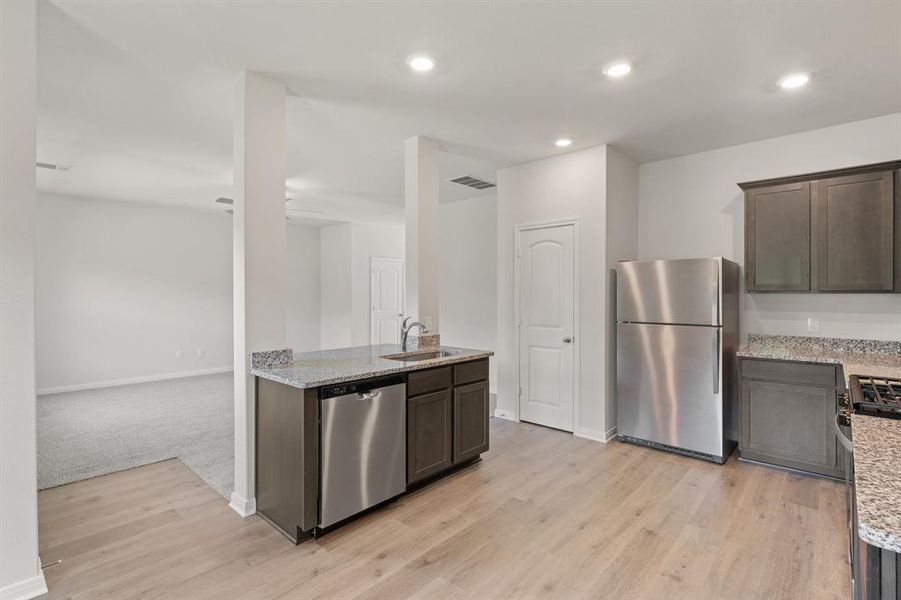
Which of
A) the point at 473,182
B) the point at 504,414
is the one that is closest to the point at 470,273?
the point at 473,182

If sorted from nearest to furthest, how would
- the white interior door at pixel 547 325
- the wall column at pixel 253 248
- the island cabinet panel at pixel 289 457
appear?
the island cabinet panel at pixel 289 457 → the wall column at pixel 253 248 → the white interior door at pixel 547 325

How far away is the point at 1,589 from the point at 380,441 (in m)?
1.75

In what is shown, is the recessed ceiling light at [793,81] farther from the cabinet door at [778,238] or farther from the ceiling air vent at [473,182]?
the ceiling air vent at [473,182]

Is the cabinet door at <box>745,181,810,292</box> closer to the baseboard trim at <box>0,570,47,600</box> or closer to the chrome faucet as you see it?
the chrome faucet

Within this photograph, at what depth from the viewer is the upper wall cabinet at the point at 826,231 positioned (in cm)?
322

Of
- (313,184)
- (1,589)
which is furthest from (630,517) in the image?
(313,184)

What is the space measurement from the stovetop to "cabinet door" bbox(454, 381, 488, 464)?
2198mm

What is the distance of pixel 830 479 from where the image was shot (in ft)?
10.6

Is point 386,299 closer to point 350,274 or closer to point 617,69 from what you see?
point 350,274

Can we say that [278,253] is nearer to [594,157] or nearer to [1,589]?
[1,589]

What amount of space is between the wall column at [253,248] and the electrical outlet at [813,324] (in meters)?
4.13

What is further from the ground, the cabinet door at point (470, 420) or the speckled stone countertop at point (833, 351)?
the speckled stone countertop at point (833, 351)

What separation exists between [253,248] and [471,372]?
5.78 feet

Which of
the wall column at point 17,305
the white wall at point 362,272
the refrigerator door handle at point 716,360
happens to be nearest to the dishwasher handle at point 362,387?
the wall column at point 17,305
